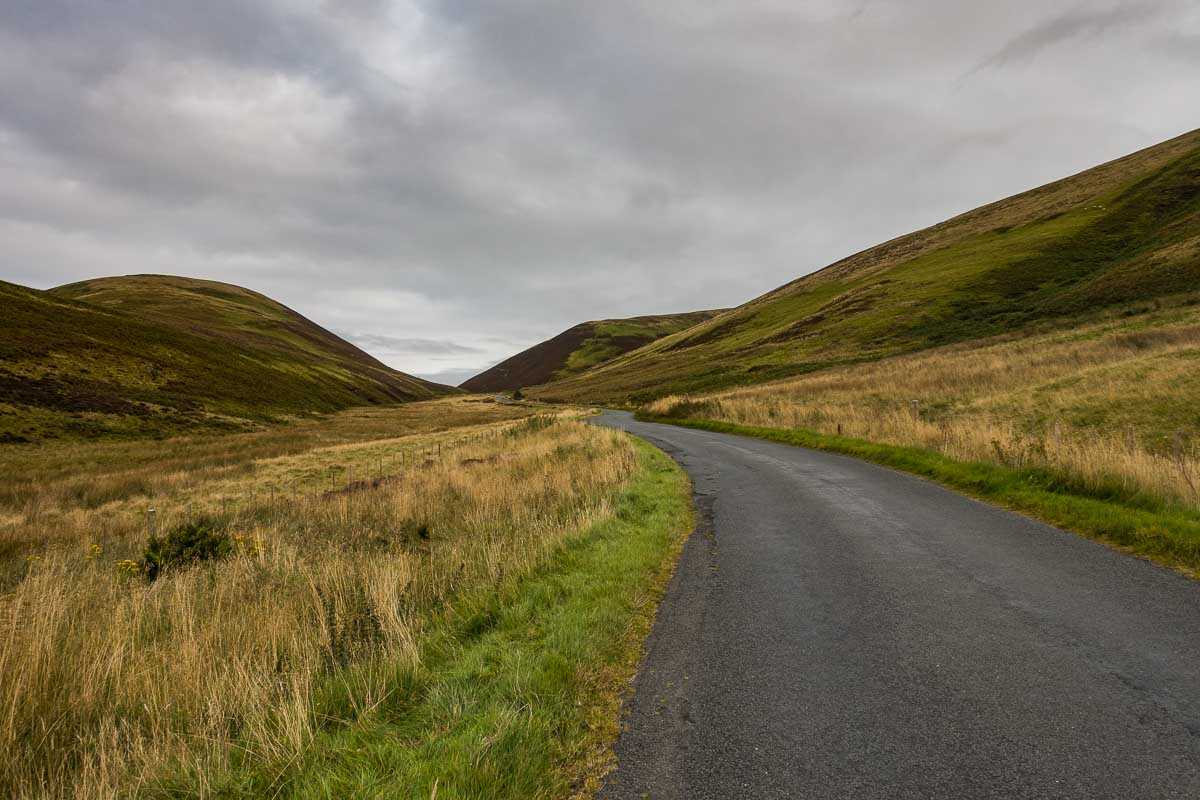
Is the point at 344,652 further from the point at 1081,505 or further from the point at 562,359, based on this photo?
the point at 562,359

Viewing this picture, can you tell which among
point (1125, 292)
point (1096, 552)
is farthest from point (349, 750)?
point (1125, 292)

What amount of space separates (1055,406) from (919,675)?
19.7m

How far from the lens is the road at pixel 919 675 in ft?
10.8

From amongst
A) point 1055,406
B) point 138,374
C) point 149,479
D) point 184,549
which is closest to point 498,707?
point 184,549

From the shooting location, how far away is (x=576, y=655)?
16.0 feet

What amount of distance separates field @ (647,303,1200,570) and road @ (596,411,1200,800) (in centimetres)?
246

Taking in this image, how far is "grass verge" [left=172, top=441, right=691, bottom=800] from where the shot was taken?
3189mm

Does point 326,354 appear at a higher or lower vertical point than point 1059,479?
higher

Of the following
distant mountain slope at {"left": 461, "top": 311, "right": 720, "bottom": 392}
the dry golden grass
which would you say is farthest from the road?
distant mountain slope at {"left": 461, "top": 311, "right": 720, "bottom": 392}

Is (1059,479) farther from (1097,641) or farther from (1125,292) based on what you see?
(1125,292)

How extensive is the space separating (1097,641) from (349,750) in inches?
248

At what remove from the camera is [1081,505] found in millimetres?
9039

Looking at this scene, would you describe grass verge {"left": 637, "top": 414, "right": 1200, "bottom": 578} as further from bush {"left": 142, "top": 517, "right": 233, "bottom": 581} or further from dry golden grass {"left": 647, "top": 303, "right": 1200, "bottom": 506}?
bush {"left": 142, "top": 517, "right": 233, "bottom": 581}

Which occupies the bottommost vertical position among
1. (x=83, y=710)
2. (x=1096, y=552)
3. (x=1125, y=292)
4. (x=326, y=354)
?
(x=1096, y=552)
